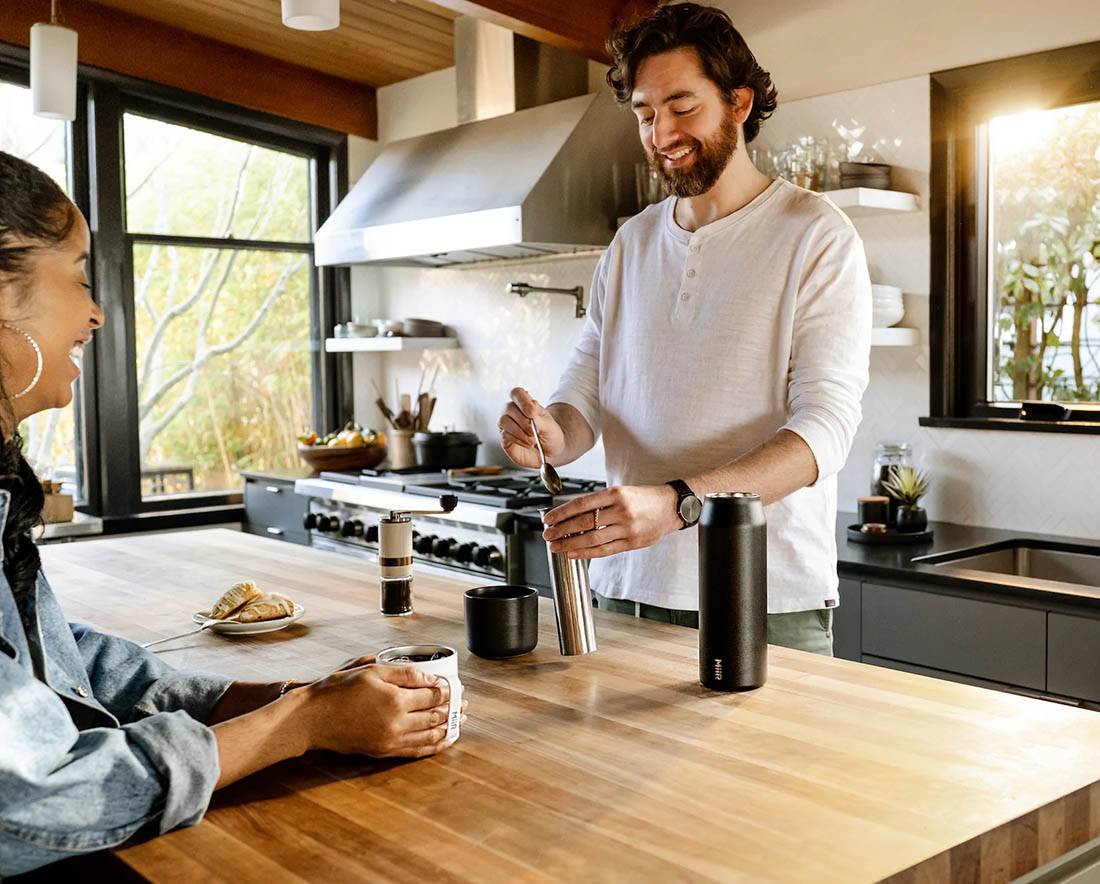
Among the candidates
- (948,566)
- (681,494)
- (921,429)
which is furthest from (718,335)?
(921,429)

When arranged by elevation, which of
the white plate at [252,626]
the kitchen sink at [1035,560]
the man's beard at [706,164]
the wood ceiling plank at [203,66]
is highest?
the wood ceiling plank at [203,66]

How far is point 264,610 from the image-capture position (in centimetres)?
185

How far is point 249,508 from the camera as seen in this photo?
16.4 feet

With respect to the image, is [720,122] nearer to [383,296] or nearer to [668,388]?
[668,388]

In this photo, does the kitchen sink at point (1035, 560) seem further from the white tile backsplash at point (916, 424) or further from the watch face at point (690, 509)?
the watch face at point (690, 509)

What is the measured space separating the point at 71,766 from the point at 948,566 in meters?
2.23

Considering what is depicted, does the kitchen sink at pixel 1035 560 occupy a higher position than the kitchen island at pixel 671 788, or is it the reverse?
the kitchen island at pixel 671 788

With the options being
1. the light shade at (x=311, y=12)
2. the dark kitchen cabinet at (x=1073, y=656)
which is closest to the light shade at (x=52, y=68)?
the light shade at (x=311, y=12)

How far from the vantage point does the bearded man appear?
1933 mm

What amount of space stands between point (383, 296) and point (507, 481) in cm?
175

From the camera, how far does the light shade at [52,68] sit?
319 centimetres

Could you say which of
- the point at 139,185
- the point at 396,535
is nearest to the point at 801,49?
the point at 396,535

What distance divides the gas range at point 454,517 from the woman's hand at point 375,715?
191 cm

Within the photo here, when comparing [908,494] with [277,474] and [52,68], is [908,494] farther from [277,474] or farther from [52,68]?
[277,474]
